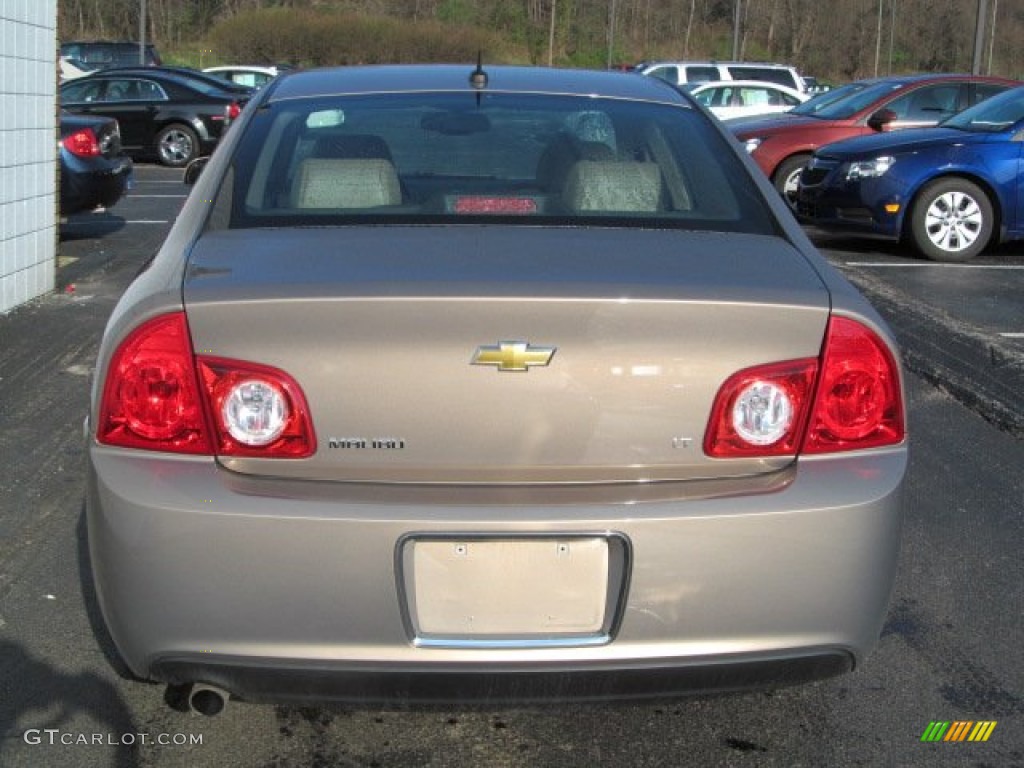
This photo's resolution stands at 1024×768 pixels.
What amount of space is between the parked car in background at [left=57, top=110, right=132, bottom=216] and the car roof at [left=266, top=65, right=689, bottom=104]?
7.49m

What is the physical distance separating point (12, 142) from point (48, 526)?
432 centimetres

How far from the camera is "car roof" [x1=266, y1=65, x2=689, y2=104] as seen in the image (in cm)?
396

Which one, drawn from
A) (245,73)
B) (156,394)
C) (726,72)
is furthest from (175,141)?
(156,394)

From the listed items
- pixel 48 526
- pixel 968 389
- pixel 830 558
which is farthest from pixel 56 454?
pixel 968 389

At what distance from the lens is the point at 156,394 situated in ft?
9.02

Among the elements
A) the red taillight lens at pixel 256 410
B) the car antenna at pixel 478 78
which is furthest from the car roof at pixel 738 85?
the red taillight lens at pixel 256 410

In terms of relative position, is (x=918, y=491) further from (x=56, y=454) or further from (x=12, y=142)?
(x=12, y=142)

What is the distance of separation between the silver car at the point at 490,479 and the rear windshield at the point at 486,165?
0.53m

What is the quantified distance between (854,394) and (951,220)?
9133 mm

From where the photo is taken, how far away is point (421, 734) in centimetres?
329

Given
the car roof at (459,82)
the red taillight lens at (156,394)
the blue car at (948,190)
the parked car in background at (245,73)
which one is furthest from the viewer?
the parked car in background at (245,73)

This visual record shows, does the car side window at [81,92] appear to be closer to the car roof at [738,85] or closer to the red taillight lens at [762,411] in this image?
the car roof at [738,85]

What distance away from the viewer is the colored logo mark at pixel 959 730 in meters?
3.31

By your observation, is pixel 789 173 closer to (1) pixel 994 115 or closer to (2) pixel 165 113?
(1) pixel 994 115
